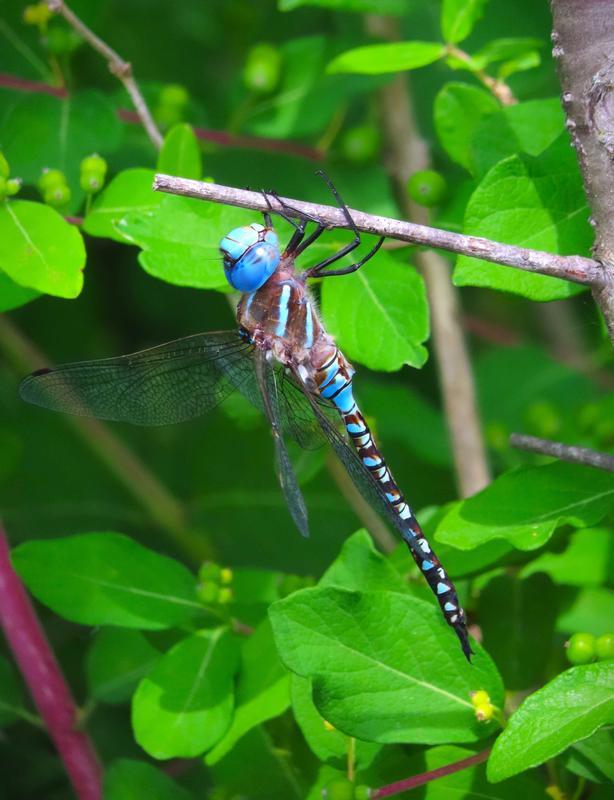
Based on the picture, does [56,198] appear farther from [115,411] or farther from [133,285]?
[133,285]

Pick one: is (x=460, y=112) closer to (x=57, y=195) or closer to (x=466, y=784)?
(x=57, y=195)

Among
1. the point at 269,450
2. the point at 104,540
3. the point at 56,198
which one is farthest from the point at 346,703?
the point at 269,450

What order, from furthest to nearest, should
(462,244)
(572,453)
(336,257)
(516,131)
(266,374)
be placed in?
(266,374), (336,257), (516,131), (572,453), (462,244)

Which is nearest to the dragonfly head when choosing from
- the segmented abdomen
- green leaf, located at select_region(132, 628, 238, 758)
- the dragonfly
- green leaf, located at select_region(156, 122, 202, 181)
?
the dragonfly

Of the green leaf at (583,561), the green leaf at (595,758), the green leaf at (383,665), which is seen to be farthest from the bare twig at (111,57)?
the green leaf at (595,758)

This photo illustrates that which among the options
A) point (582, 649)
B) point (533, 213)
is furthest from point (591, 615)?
point (533, 213)

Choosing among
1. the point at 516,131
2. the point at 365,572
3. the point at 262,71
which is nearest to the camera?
the point at 365,572

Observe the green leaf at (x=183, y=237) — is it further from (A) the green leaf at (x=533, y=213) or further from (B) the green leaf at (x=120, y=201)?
(A) the green leaf at (x=533, y=213)

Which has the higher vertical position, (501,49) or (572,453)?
(501,49)
